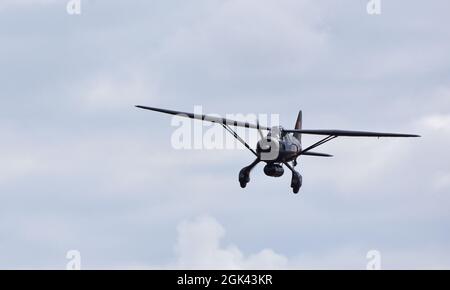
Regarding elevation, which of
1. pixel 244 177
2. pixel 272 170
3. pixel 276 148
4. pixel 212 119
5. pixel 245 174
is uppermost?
pixel 212 119

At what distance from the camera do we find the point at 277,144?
8556 cm

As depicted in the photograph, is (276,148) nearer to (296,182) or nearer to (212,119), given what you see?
(296,182)

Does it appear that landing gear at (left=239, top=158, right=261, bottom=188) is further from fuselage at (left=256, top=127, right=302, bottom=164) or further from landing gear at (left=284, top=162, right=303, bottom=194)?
landing gear at (left=284, top=162, right=303, bottom=194)

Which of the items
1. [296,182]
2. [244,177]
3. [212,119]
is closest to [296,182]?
[296,182]

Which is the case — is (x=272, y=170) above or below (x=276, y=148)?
below

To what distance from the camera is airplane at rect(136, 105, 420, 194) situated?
85.3m

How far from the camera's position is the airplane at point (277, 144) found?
85.3m
